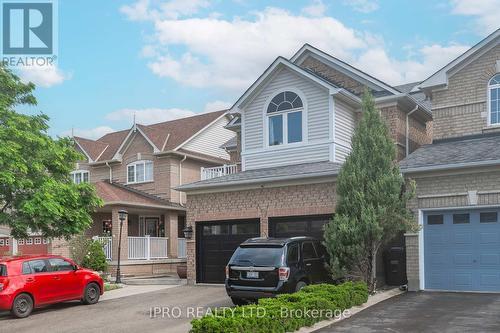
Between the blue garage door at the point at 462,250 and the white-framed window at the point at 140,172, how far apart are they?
17912 millimetres

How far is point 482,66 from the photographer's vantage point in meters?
19.0

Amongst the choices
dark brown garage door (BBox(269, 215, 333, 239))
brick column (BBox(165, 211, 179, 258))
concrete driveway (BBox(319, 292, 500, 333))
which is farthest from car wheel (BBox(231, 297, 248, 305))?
brick column (BBox(165, 211, 179, 258))

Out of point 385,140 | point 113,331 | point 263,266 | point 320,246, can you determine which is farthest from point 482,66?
point 113,331

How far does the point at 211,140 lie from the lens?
108ft

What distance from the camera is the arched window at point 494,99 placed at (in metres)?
18.5

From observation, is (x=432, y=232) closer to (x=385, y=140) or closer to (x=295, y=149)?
(x=385, y=140)

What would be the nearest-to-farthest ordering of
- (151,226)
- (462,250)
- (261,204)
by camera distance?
(462,250) < (261,204) < (151,226)

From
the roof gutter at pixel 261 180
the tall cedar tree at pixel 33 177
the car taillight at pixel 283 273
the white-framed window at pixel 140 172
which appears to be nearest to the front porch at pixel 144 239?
the white-framed window at pixel 140 172

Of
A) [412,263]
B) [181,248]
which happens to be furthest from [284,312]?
[181,248]

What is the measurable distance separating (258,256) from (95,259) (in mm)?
11940

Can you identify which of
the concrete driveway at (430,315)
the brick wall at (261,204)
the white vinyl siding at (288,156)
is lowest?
the concrete driveway at (430,315)

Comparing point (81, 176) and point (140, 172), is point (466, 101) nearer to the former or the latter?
point (140, 172)

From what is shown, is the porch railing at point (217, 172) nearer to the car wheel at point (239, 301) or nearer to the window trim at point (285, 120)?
the window trim at point (285, 120)

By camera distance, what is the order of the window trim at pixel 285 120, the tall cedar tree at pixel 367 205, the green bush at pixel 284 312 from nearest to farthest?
the green bush at pixel 284 312
the tall cedar tree at pixel 367 205
the window trim at pixel 285 120
